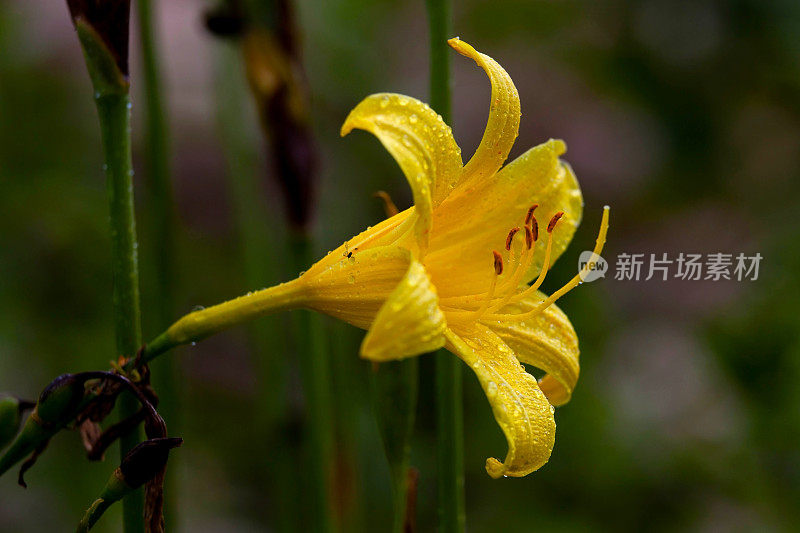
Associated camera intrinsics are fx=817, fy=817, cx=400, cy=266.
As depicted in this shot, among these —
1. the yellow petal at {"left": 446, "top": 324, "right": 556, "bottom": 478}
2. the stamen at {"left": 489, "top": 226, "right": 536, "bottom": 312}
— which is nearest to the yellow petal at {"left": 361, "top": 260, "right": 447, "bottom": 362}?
the yellow petal at {"left": 446, "top": 324, "right": 556, "bottom": 478}

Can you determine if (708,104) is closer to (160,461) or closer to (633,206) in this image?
(633,206)

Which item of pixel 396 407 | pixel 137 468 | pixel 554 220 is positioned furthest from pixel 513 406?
pixel 137 468

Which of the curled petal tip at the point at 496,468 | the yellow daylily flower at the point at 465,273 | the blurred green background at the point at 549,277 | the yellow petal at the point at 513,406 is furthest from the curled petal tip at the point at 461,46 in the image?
the blurred green background at the point at 549,277

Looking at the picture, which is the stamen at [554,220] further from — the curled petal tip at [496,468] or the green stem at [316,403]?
the green stem at [316,403]

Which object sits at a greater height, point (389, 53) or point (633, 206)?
point (389, 53)

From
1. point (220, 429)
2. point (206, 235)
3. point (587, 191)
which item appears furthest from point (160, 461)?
point (587, 191)

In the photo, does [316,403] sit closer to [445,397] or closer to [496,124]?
[445,397]

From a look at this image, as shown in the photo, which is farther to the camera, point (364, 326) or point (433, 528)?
point (433, 528)
